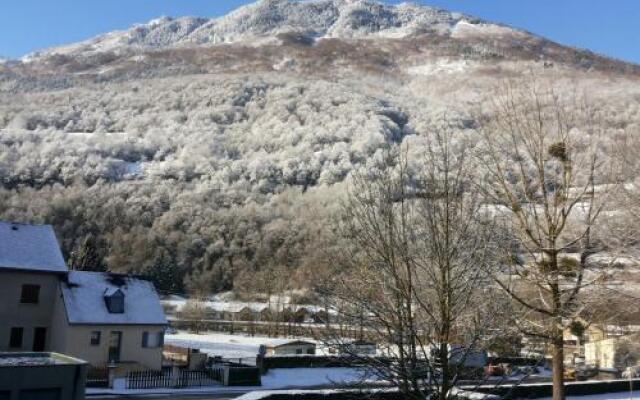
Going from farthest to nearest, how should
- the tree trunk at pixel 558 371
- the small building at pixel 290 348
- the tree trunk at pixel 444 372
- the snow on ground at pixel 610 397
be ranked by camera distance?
the small building at pixel 290 348, the snow on ground at pixel 610 397, the tree trunk at pixel 558 371, the tree trunk at pixel 444 372

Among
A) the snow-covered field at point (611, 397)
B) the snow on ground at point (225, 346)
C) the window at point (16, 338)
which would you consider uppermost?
the window at point (16, 338)

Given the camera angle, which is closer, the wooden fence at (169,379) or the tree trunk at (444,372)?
the tree trunk at (444,372)

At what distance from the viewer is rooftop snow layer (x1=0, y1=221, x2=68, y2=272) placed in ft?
97.9

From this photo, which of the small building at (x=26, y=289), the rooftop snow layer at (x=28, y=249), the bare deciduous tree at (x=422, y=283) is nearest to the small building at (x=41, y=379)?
the bare deciduous tree at (x=422, y=283)

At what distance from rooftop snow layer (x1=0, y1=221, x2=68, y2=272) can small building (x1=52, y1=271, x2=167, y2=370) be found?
1328mm

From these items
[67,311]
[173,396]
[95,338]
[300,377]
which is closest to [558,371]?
[173,396]

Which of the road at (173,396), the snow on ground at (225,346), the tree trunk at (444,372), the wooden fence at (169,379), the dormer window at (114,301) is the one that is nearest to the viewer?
the tree trunk at (444,372)

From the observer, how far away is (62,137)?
185875 millimetres

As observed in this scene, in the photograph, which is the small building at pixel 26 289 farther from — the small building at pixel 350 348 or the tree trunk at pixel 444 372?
the tree trunk at pixel 444 372

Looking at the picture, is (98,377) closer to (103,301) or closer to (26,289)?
(103,301)

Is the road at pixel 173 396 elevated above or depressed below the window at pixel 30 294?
below

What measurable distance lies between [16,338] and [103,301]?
173 inches

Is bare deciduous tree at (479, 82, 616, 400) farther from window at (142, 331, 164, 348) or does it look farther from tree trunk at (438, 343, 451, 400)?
window at (142, 331, 164, 348)

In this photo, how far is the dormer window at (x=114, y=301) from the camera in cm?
3045
